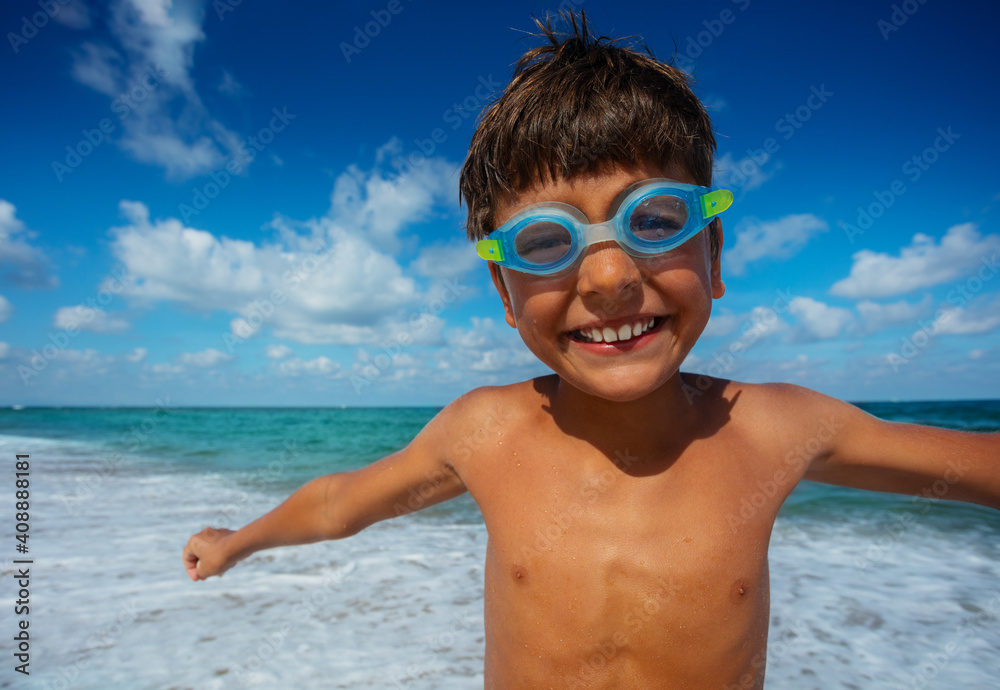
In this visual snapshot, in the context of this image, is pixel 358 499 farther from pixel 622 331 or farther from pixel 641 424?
pixel 622 331

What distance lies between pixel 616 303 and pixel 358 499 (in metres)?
1.24

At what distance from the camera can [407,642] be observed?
3.07 metres

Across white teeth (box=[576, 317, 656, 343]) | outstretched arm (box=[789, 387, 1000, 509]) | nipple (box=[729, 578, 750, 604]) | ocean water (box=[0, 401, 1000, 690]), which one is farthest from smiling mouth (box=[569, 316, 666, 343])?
ocean water (box=[0, 401, 1000, 690])

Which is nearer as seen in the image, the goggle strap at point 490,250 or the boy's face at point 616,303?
the boy's face at point 616,303

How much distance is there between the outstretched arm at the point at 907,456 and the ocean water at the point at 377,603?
1.65 m

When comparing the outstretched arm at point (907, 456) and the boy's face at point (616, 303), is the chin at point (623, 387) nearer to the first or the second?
the boy's face at point (616, 303)

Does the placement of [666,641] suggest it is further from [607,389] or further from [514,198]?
[514,198]

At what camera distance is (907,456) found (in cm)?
160

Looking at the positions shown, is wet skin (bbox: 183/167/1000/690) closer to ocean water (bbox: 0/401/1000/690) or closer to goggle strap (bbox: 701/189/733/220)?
goggle strap (bbox: 701/189/733/220)

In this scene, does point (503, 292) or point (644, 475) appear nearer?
point (644, 475)

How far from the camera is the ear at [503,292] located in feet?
5.97

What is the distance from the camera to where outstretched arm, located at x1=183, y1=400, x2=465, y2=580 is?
196 centimetres

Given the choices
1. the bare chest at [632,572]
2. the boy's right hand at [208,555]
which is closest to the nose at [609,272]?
the bare chest at [632,572]

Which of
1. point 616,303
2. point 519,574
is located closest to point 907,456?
point 616,303
